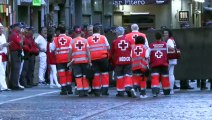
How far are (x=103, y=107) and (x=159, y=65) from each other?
430cm

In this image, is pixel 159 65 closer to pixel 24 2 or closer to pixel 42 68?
pixel 42 68

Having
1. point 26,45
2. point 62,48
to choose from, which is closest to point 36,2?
point 26,45

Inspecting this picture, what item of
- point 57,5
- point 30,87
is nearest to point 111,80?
point 30,87

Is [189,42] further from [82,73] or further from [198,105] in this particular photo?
[198,105]

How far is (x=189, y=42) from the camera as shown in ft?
80.1

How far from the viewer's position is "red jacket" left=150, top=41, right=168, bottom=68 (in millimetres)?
→ 21250

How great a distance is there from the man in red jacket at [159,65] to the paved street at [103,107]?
42 centimetres

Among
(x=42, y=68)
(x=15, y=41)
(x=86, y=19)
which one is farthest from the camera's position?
(x=86, y=19)

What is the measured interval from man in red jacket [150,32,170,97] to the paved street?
0.42 metres

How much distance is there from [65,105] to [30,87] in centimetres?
801

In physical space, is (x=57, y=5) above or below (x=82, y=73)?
above

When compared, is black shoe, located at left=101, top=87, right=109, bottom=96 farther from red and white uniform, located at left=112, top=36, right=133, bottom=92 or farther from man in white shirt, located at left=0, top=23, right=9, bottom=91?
man in white shirt, located at left=0, top=23, right=9, bottom=91

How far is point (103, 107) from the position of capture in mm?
17359

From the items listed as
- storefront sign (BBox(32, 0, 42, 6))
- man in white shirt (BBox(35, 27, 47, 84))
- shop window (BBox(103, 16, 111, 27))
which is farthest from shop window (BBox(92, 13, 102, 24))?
man in white shirt (BBox(35, 27, 47, 84))
